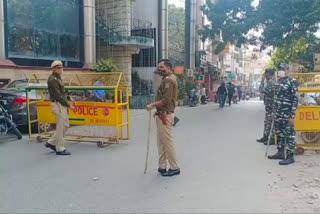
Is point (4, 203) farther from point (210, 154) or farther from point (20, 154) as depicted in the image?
point (210, 154)

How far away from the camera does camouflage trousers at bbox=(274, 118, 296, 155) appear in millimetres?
6852

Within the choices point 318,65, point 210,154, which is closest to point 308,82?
point 210,154

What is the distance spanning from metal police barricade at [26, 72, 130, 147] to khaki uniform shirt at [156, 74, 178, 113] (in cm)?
255

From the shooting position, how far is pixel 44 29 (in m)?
17.0

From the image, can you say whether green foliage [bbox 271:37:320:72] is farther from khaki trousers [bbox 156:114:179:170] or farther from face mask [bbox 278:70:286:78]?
khaki trousers [bbox 156:114:179:170]

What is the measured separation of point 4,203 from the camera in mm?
4660

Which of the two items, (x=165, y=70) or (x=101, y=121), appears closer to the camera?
(x=165, y=70)

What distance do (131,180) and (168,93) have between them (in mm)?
1453

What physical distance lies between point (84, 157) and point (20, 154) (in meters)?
1.42

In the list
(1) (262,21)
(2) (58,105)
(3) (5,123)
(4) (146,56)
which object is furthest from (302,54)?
(2) (58,105)

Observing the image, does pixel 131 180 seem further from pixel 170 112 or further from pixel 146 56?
pixel 146 56

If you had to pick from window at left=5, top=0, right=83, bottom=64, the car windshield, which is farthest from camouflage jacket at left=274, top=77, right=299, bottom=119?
window at left=5, top=0, right=83, bottom=64

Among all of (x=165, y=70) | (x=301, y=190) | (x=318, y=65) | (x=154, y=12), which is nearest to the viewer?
(x=301, y=190)

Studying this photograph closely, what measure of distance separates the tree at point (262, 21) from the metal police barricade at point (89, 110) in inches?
555
